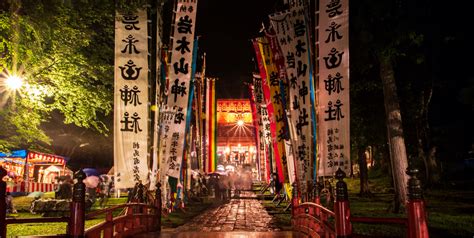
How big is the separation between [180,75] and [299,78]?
14.2 ft

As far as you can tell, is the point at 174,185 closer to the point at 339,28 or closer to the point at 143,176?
the point at 143,176

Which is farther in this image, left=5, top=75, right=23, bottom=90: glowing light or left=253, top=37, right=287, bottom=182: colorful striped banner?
left=253, top=37, right=287, bottom=182: colorful striped banner

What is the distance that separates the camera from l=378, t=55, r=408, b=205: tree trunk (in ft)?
45.6

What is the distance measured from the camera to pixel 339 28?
33.5 feet

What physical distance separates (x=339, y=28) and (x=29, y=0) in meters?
9.52

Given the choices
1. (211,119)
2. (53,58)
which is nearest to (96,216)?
(53,58)

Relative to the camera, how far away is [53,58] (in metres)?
14.6

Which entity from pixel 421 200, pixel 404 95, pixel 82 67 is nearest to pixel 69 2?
pixel 82 67

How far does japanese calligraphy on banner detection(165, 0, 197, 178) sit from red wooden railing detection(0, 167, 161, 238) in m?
1.37

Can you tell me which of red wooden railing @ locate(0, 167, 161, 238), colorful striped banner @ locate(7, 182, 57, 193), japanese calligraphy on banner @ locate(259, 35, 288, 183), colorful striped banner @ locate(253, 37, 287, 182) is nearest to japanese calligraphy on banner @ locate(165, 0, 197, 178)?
red wooden railing @ locate(0, 167, 161, 238)

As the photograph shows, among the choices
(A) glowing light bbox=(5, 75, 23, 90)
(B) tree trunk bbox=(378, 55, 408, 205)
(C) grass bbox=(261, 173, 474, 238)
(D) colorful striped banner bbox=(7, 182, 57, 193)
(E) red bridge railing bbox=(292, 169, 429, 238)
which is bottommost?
(C) grass bbox=(261, 173, 474, 238)

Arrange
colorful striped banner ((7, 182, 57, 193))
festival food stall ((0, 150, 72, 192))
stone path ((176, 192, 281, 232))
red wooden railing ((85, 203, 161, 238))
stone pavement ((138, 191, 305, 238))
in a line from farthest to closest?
colorful striped banner ((7, 182, 57, 193))
festival food stall ((0, 150, 72, 192))
stone path ((176, 192, 281, 232))
stone pavement ((138, 191, 305, 238))
red wooden railing ((85, 203, 161, 238))

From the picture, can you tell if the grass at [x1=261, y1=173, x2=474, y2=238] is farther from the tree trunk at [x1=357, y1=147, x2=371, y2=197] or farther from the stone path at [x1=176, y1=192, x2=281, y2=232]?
the tree trunk at [x1=357, y1=147, x2=371, y2=197]

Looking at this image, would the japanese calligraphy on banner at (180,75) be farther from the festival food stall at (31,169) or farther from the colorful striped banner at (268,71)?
the festival food stall at (31,169)
